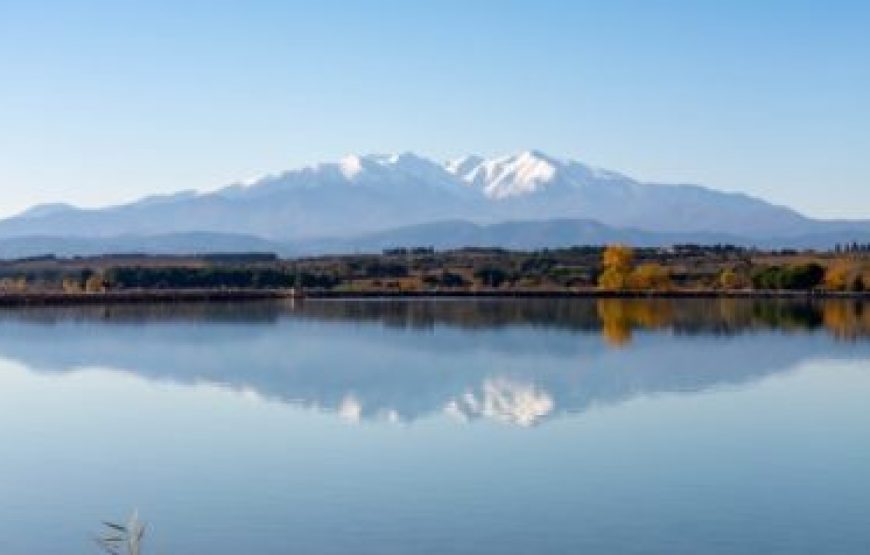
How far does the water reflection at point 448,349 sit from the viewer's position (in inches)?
1310

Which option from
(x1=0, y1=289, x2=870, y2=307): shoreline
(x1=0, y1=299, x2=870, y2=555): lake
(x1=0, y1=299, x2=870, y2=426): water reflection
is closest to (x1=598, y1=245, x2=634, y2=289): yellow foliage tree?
(x1=0, y1=289, x2=870, y2=307): shoreline

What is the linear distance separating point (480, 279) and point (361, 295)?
1333cm

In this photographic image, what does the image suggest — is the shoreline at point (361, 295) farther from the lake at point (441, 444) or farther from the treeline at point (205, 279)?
the lake at point (441, 444)

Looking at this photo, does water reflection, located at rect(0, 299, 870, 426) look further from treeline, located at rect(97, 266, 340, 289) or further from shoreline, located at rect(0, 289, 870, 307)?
treeline, located at rect(97, 266, 340, 289)

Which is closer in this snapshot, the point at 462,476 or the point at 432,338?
the point at 462,476

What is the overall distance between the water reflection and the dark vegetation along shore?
48.6ft

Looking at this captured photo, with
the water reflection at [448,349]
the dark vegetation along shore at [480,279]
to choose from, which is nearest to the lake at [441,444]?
the water reflection at [448,349]

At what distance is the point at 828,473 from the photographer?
867 inches

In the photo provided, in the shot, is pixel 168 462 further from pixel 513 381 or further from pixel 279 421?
pixel 513 381

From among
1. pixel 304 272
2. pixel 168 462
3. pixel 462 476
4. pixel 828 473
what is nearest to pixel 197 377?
pixel 168 462

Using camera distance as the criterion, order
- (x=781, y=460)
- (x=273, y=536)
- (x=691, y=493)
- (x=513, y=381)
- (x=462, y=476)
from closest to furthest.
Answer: (x=273, y=536)
(x=691, y=493)
(x=462, y=476)
(x=781, y=460)
(x=513, y=381)

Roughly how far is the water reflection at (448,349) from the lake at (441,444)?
0.69ft

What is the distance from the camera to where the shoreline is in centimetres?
8644

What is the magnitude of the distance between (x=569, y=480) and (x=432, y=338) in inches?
1215
